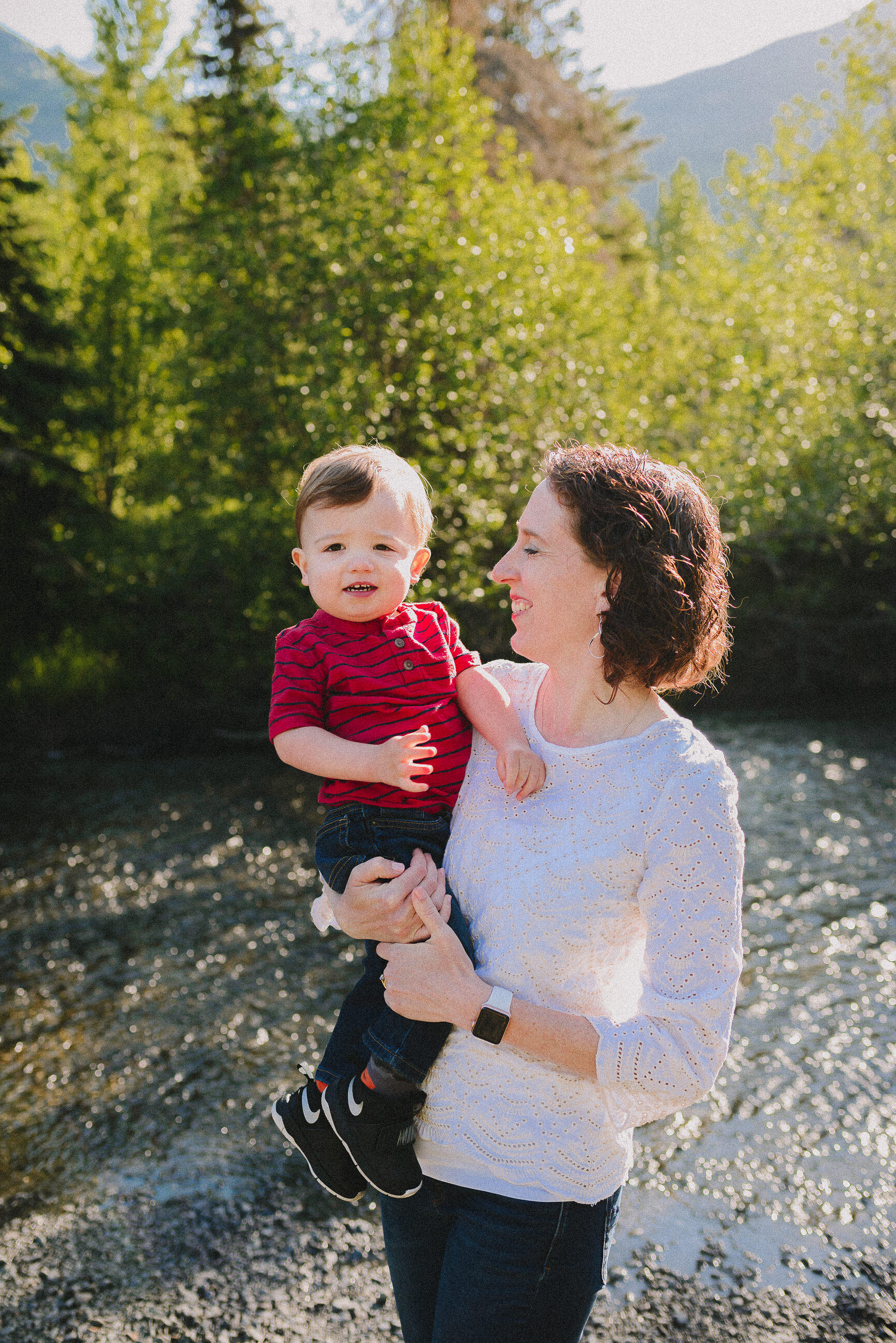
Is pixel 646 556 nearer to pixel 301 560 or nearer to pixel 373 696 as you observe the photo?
pixel 373 696

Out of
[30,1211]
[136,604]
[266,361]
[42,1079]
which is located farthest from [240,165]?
[30,1211]

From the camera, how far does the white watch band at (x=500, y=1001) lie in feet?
5.21

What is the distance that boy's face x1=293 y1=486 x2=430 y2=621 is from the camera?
1.97m

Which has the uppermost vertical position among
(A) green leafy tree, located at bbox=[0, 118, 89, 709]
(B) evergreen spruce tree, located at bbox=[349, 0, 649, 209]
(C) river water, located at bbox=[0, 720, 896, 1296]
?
(B) evergreen spruce tree, located at bbox=[349, 0, 649, 209]

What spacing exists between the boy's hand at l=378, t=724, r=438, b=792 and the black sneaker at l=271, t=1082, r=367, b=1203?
26.5 inches

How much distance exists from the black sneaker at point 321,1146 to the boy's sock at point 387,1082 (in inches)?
11.5

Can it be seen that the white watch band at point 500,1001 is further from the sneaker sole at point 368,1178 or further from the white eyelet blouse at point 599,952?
the sneaker sole at point 368,1178

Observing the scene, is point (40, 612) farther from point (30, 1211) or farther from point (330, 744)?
point (330, 744)

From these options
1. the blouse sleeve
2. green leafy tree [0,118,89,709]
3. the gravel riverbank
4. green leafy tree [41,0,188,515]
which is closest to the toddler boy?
the blouse sleeve

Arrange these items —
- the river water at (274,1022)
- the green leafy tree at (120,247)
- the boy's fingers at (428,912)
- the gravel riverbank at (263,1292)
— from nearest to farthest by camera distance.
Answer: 1. the boy's fingers at (428,912)
2. the gravel riverbank at (263,1292)
3. the river water at (274,1022)
4. the green leafy tree at (120,247)

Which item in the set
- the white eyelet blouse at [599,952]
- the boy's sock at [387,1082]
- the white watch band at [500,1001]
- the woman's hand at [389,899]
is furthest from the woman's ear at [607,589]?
the boy's sock at [387,1082]

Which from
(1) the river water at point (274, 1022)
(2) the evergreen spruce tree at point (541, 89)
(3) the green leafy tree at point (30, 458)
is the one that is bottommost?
(1) the river water at point (274, 1022)

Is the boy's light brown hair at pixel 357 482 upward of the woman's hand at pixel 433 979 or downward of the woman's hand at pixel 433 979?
upward

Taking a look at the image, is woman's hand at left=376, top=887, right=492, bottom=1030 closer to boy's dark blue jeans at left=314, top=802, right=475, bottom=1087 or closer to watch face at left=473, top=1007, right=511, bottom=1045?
watch face at left=473, top=1007, right=511, bottom=1045
